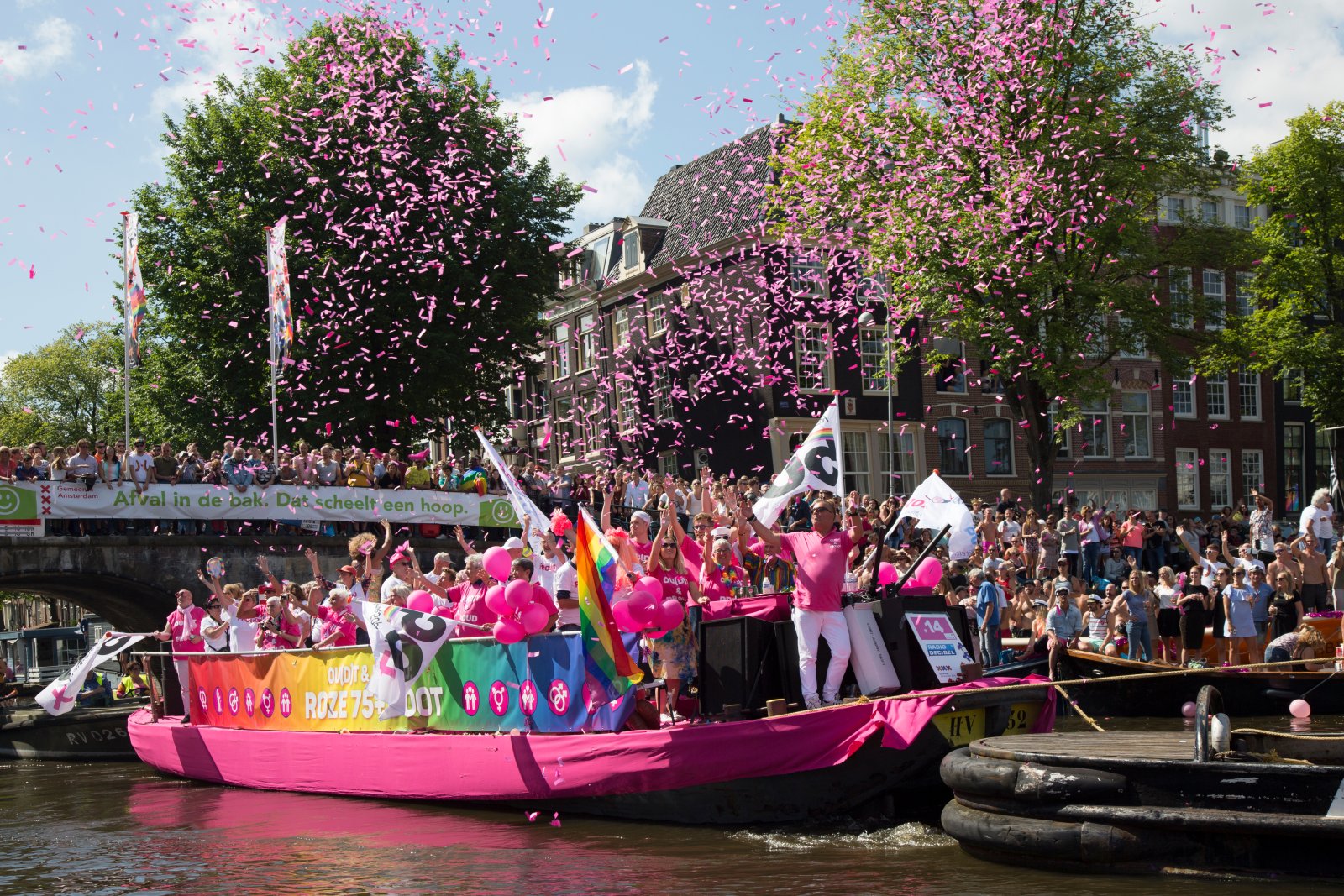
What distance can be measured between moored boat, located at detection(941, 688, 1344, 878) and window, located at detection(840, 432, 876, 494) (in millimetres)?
31950

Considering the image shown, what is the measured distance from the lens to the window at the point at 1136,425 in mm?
46500

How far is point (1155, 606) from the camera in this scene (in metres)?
21.8

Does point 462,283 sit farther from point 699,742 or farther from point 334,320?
point 699,742

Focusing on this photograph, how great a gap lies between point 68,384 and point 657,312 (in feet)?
116

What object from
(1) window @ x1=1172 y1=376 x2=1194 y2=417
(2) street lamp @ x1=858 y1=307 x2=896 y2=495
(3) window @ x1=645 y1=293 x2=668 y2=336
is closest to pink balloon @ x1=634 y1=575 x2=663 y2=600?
(2) street lamp @ x1=858 y1=307 x2=896 y2=495

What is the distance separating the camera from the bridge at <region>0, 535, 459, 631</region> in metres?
24.8

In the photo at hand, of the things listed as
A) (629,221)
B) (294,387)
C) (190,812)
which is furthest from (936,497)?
(629,221)

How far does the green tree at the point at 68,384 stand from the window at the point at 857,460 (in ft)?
124

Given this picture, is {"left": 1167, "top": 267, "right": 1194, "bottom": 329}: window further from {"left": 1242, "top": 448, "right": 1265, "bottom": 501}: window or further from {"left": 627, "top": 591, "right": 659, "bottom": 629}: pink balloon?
{"left": 627, "top": 591, "right": 659, "bottom": 629}: pink balloon

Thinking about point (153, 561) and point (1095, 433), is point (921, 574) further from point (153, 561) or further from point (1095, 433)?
point (1095, 433)

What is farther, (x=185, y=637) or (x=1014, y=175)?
(x=1014, y=175)

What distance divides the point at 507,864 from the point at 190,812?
5.31 metres

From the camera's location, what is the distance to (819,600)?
35.1 feet

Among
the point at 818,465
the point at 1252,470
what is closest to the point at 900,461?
the point at 1252,470
